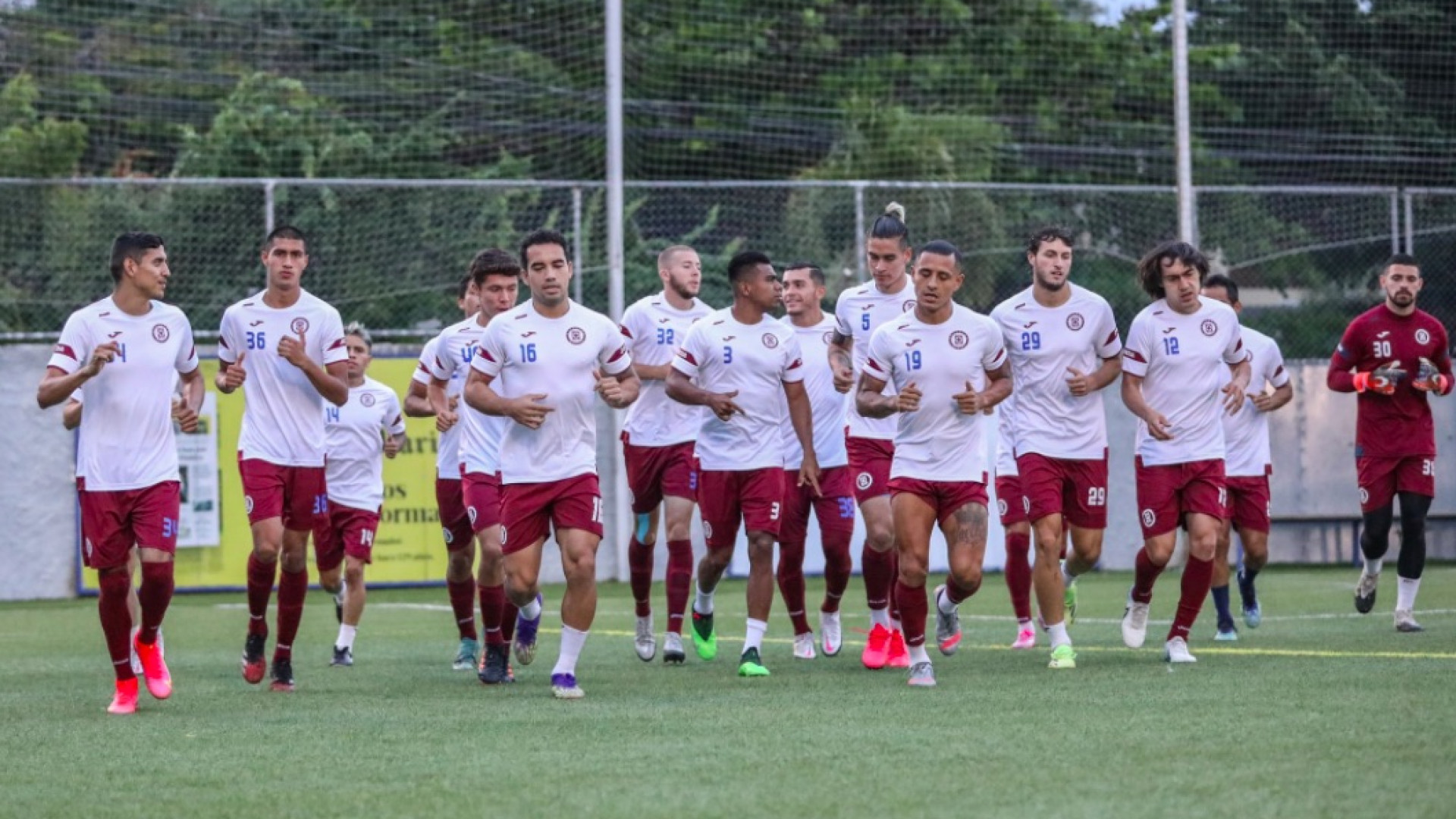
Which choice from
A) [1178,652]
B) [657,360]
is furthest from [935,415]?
[657,360]

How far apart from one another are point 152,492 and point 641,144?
1712cm

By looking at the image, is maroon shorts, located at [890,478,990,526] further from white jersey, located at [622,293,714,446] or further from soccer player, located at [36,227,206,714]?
soccer player, located at [36,227,206,714]

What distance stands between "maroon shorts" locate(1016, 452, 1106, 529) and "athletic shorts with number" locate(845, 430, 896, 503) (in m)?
1.05

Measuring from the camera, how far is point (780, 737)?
8.35 meters

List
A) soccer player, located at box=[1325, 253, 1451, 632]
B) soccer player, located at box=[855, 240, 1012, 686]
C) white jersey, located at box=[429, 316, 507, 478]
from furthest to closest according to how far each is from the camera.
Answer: soccer player, located at box=[1325, 253, 1451, 632]
white jersey, located at box=[429, 316, 507, 478]
soccer player, located at box=[855, 240, 1012, 686]

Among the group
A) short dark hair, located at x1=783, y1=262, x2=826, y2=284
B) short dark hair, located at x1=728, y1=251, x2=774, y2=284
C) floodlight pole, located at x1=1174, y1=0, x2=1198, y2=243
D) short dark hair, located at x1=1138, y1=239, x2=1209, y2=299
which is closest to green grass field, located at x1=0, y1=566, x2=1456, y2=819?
short dark hair, located at x1=1138, y1=239, x2=1209, y2=299

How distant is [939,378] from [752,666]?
1.93 metres

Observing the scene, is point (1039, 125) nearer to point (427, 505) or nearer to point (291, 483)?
point (427, 505)

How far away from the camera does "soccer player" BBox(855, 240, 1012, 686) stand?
423 inches

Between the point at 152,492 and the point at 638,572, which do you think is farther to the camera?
the point at 638,572

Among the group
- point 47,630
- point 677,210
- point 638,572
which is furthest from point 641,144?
point 638,572

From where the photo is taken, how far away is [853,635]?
1510 cm

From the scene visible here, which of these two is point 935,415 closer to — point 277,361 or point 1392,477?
point 277,361

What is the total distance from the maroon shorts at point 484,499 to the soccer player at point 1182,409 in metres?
3.58
